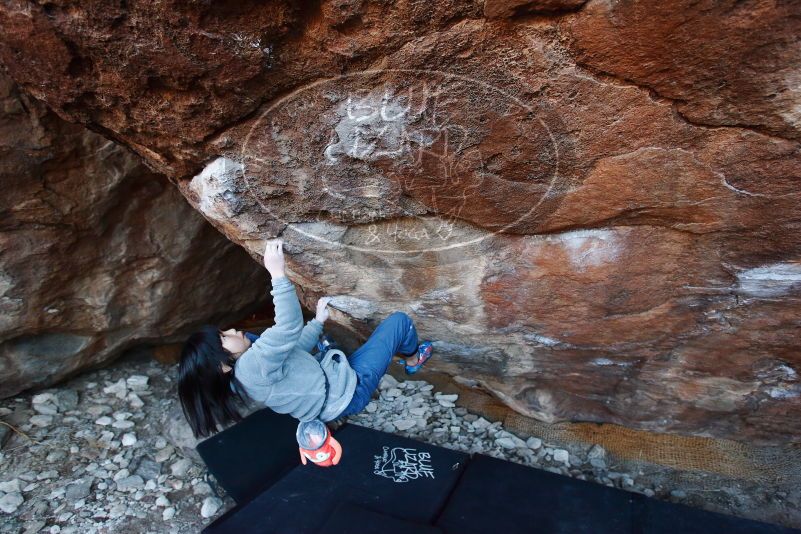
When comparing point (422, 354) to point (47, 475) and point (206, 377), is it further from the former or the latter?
point (47, 475)

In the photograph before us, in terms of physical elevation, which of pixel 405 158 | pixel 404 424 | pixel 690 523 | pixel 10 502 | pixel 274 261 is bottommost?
pixel 10 502

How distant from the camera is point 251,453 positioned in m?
2.30

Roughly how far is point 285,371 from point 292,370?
0.04 metres

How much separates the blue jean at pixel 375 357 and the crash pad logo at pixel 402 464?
0.40 m

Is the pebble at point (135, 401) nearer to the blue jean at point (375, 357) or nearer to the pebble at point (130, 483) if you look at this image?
the pebble at point (130, 483)

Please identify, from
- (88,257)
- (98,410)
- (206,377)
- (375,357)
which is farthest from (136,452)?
(375,357)

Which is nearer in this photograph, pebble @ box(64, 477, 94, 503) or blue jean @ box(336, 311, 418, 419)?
blue jean @ box(336, 311, 418, 419)

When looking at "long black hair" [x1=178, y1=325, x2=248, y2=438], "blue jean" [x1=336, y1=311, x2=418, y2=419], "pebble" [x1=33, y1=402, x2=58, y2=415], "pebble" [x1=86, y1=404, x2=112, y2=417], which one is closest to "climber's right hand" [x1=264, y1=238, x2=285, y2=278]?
"long black hair" [x1=178, y1=325, x2=248, y2=438]

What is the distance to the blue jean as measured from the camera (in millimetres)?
1824

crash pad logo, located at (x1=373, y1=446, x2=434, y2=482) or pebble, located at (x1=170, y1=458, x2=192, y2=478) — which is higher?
crash pad logo, located at (x1=373, y1=446, x2=434, y2=482)

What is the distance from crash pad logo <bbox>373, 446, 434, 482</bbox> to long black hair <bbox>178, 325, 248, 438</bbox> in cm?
68

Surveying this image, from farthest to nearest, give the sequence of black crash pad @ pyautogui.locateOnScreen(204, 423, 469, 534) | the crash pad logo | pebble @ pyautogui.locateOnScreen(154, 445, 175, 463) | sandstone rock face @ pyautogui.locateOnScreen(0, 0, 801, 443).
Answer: pebble @ pyautogui.locateOnScreen(154, 445, 175, 463), the crash pad logo, black crash pad @ pyautogui.locateOnScreen(204, 423, 469, 534), sandstone rock face @ pyautogui.locateOnScreen(0, 0, 801, 443)

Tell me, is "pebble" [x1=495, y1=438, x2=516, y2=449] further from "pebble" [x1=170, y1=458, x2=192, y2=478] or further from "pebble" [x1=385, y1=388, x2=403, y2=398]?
"pebble" [x1=170, y1=458, x2=192, y2=478]

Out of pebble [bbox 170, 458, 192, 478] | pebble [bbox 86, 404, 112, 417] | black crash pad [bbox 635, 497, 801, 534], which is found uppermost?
black crash pad [bbox 635, 497, 801, 534]
